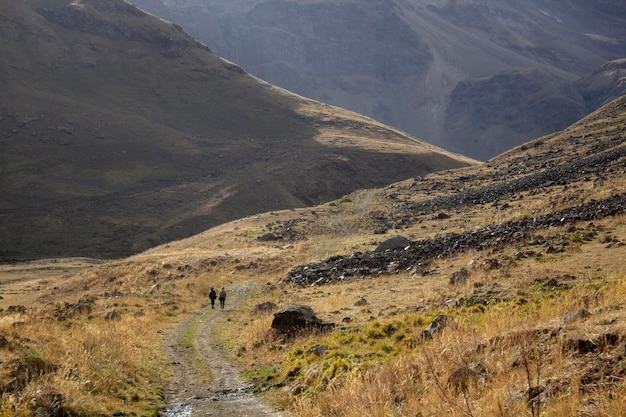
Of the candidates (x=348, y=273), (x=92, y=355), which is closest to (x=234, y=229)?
(x=348, y=273)

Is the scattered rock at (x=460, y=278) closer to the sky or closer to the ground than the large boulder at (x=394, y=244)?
closer to the sky

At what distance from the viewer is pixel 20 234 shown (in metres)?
89.5

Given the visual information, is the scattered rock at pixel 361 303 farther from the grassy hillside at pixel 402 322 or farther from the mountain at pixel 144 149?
the mountain at pixel 144 149

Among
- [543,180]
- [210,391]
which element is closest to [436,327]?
[210,391]

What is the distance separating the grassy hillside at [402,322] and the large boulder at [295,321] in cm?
43

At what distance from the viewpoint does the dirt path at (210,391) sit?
1115 cm

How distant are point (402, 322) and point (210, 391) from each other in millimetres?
5789

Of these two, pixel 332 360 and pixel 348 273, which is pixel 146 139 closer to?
pixel 348 273

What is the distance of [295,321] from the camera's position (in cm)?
1756

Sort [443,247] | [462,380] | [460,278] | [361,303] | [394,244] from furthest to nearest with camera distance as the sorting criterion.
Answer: [394,244] → [443,247] → [361,303] → [460,278] → [462,380]

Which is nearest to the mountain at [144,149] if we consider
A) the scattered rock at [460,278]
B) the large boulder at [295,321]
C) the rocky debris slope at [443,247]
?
the rocky debris slope at [443,247]

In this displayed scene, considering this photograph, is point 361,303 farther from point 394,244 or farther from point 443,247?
point 394,244

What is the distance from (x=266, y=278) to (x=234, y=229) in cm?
3045

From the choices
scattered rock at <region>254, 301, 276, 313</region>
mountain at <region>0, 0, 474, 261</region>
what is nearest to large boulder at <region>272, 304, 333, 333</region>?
scattered rock at <region>254, 301, 276, 313</region>
